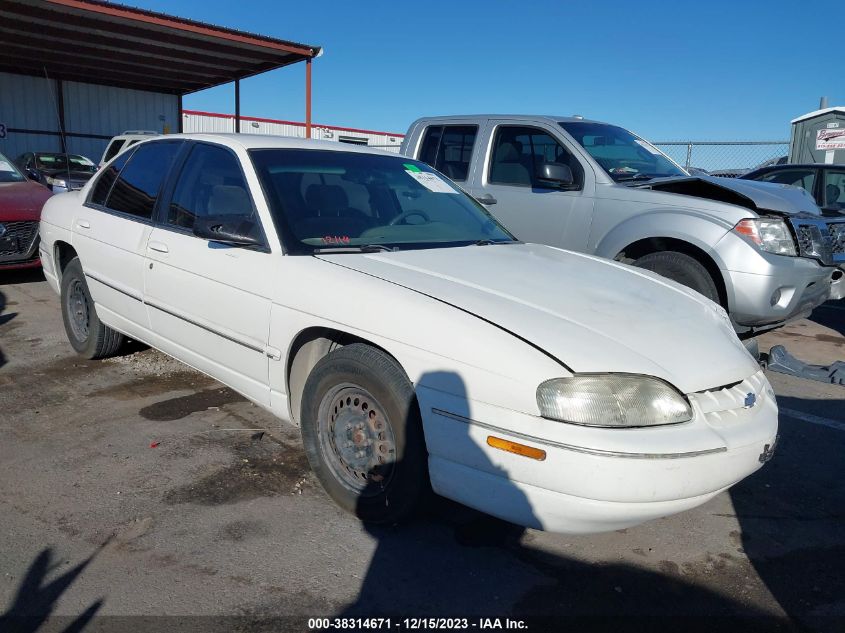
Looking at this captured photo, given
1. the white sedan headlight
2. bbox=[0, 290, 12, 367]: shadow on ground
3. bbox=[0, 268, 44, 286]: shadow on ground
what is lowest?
bbox=[0, 268, 44, 286]: shadow on ground

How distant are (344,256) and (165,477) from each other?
1.40 meters

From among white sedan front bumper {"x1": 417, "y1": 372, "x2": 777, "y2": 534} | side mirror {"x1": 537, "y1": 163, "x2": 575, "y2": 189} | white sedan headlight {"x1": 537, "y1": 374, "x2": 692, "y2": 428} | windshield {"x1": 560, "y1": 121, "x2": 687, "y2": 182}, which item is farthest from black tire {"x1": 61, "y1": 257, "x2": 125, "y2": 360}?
windshield {"x1": 560, "y1": 121, "x2": 687, "y2": 182}

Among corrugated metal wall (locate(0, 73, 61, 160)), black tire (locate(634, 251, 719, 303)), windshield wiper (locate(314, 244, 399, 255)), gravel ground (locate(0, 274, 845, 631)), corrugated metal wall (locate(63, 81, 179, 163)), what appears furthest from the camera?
corrugated metal wall (locate(63, 81, 179, 163))

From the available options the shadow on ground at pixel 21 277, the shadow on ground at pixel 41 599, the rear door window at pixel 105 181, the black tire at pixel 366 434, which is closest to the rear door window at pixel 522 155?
the rear door window at pixel 105 181

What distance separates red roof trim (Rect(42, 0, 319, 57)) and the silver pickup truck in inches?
308

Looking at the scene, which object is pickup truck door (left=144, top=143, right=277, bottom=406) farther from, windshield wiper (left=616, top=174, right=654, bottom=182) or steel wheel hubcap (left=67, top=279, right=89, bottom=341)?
windshield wiper (left=616, top=174, right=654, bottom=182)

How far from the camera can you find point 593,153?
604cm

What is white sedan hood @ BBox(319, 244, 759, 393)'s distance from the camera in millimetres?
2469

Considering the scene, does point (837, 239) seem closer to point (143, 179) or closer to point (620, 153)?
point (620, 153)

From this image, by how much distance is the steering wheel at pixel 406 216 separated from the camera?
3725 millimetres

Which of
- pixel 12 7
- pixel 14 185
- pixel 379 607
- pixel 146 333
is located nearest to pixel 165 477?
pixel 146 333

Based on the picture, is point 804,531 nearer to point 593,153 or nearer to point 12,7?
point 593,153

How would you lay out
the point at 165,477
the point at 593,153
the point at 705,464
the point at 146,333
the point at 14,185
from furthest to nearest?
the point at 14,185, the point at 593,153, the point at 146,333, the point at 165,477, the point at 705,464

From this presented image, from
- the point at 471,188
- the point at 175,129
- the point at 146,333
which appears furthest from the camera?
the point at 175,129
